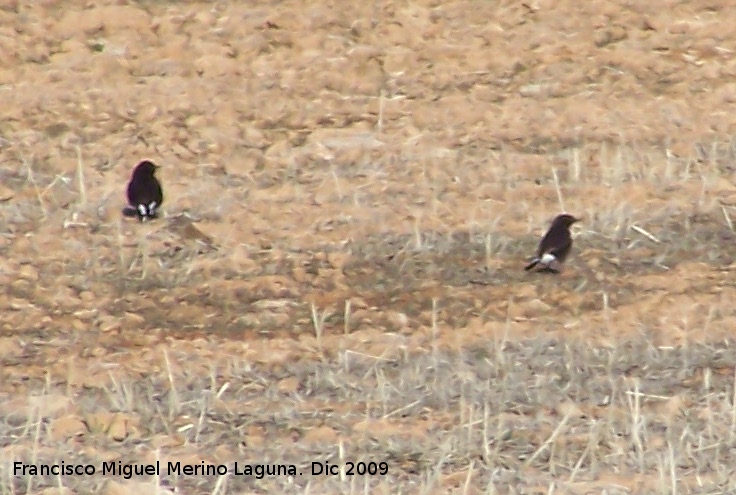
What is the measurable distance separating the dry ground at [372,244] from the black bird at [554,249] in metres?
0.12

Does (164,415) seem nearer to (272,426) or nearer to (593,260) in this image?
(272,426)

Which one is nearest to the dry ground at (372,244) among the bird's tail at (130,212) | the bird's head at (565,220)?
the bird's tail at (130,212)

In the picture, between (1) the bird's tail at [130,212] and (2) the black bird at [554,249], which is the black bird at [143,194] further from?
(2) the black bird at [554,249]

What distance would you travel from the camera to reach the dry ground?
6195 mm

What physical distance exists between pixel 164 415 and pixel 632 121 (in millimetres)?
3860

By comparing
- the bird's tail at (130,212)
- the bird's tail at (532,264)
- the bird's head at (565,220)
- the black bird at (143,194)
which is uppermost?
the black bird at (143,194)

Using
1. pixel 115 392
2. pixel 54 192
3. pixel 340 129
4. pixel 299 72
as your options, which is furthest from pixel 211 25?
pixel 115 392

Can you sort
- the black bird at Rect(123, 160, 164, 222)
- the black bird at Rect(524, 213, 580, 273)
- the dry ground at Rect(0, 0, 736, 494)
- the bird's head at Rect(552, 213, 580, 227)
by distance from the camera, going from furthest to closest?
the black bird at Rect(123, 160, 164, 222) → the bird's head at Rect(552, 213, 580, 227) → the black bird at Rect(524, 213, 580, 273) → the dry ground at Rect(0, 0, 736, 494)

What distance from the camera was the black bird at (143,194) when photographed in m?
8.08

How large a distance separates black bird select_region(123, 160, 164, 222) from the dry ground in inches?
3.6

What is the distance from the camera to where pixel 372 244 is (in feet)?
26.2

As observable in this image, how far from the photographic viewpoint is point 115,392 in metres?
6.55

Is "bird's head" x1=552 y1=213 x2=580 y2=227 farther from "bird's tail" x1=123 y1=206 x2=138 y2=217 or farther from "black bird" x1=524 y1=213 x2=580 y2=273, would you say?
"bird's tail" x1=123 y1=206 x2=138 y2=217

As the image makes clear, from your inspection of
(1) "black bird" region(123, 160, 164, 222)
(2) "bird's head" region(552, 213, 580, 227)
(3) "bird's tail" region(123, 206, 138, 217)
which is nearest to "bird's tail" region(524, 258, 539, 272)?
(2) "bird's head" region(552, 213, 580, 227)
